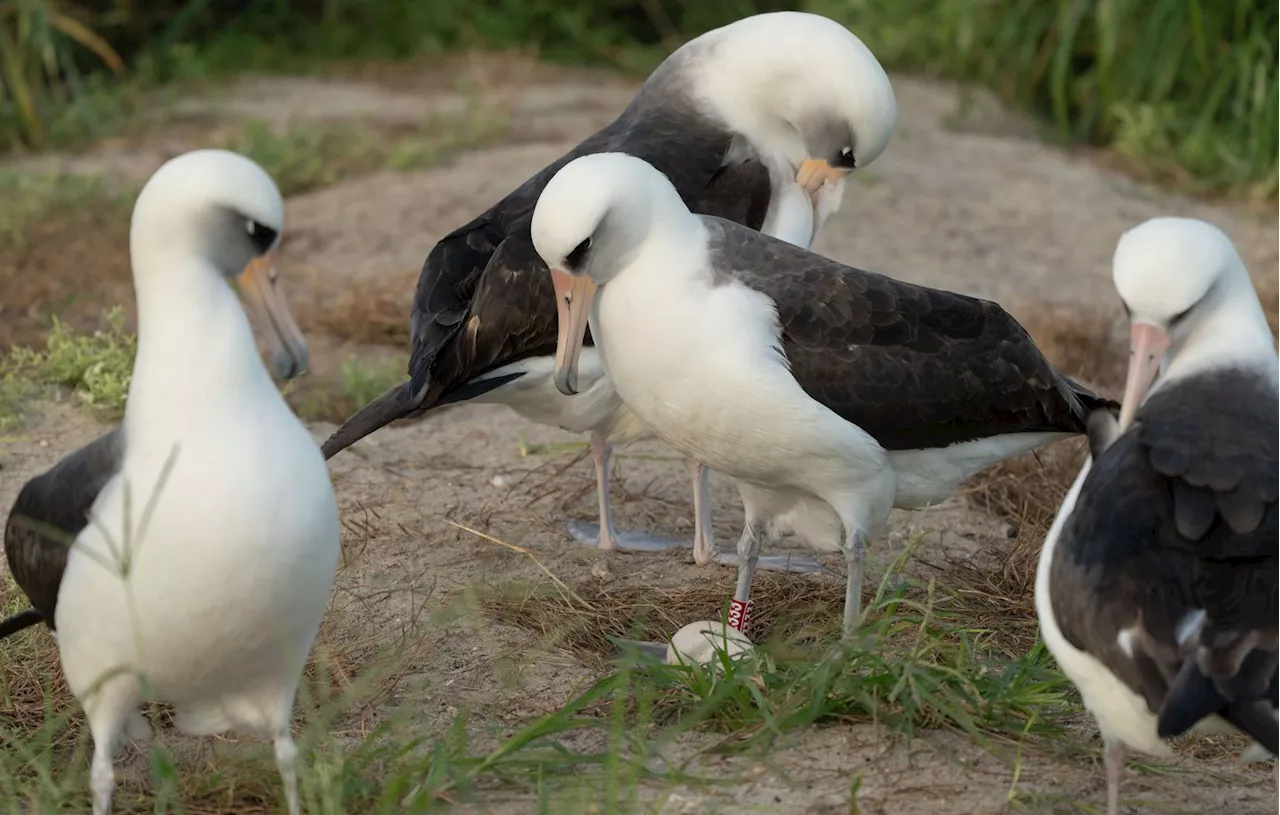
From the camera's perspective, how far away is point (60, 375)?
6.42m

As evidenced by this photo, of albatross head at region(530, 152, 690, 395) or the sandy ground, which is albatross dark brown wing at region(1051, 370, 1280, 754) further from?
albatross head at region(530, 152, 690, 395)

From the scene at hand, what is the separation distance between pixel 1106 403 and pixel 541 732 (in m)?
1.89

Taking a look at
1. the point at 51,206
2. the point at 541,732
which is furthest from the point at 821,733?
the point at 51,206

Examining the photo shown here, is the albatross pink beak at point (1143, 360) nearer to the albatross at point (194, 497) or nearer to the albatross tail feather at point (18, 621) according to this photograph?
the albatross at point (194, 497)

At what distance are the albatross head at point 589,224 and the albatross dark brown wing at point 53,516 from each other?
1.20 meters

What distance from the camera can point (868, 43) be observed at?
11.2 meters

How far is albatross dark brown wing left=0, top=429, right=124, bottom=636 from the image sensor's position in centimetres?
360

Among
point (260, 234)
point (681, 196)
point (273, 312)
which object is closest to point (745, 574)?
point (681, 196)

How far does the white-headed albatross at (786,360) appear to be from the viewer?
14.4 feet

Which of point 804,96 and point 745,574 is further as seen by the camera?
point 804,96

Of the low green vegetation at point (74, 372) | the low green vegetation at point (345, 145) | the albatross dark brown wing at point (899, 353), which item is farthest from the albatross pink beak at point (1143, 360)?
the low green vegetation at point (345, 145)

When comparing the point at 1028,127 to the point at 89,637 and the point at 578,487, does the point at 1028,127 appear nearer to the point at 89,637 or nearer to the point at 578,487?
the point at 578,487

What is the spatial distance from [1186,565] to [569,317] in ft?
5.46

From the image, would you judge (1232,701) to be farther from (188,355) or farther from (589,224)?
(188,355)
